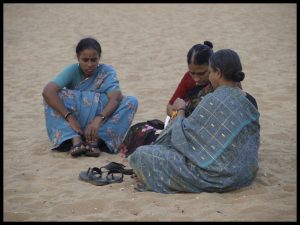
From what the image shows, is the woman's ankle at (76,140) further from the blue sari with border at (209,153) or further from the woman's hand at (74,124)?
the blue sari with border at (209,153)

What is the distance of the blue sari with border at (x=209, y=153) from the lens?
12.8ft

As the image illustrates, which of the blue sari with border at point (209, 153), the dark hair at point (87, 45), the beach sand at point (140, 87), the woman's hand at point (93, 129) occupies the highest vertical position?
the dark hair at point (87, 45)

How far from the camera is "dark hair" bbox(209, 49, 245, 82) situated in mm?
3918

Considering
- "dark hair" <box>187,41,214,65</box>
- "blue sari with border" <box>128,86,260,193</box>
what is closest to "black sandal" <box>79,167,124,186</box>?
"blue sari with border" <box>128,86,260,193</box>

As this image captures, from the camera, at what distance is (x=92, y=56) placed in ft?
16.7

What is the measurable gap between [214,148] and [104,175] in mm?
1050

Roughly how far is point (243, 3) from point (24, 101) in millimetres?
11130

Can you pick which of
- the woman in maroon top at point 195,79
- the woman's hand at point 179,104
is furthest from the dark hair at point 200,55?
the woman's hand at point 179,104

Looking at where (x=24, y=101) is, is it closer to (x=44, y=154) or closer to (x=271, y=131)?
(x=44, y=154)

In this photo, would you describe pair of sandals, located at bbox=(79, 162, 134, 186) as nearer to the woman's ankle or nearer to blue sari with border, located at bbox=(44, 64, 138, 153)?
the woman's ankle

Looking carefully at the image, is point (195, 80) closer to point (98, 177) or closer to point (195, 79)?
point (195, 79)

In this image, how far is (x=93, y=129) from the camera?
199 inches

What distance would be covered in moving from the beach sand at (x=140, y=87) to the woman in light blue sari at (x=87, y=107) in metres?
0.20

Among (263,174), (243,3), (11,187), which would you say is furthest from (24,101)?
(243,3)
